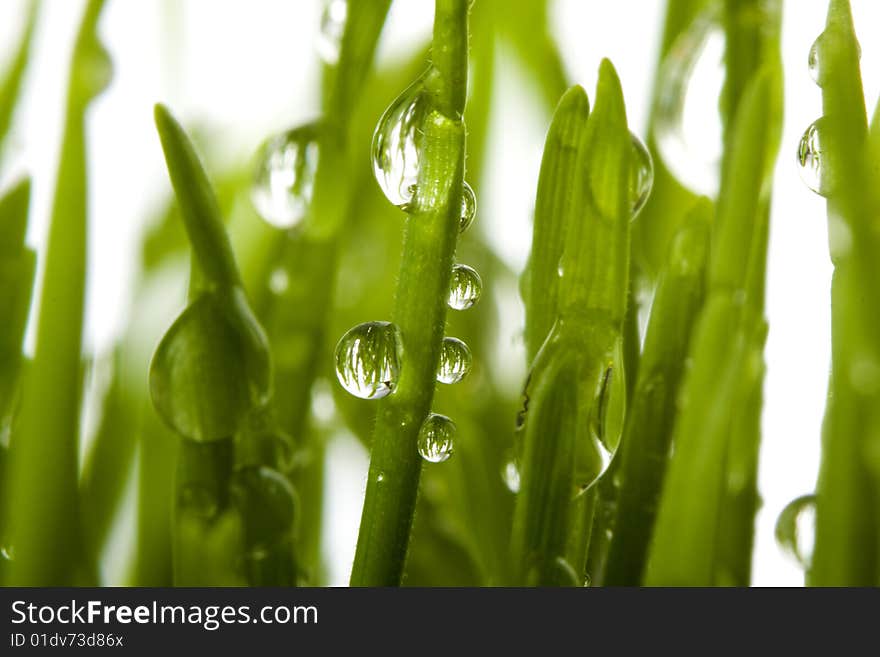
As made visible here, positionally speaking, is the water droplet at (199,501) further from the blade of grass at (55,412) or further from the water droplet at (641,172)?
the water droplet at (641,172)

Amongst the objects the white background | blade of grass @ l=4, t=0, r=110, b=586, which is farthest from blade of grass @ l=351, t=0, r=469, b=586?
the white background

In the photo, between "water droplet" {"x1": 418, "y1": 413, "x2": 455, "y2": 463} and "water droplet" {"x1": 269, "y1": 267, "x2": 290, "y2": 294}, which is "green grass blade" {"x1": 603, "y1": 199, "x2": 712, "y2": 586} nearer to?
"water droplet" {"x1": 418, "y1": 413, "x2": 455, "y2": 463}

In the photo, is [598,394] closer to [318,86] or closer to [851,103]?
[851,103]

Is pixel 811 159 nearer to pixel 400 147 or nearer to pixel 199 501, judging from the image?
pixel 400 147

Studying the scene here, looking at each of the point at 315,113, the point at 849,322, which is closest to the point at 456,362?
the point at 849,322

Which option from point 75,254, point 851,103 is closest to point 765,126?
point 851,103

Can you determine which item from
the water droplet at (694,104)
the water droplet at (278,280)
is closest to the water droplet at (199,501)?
the water droplet at (278,280)
